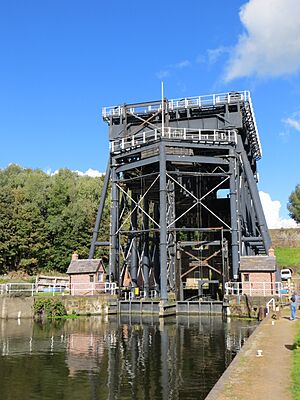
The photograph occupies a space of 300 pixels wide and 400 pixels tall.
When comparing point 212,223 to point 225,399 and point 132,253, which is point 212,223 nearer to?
point 132,253

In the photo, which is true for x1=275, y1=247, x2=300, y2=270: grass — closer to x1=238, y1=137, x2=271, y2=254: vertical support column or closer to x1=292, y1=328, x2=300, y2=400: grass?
x1=238, y1=137, x2=271, y2=254: vertical support column

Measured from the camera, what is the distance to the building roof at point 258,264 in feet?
115

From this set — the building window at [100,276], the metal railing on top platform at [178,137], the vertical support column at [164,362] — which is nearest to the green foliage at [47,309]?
the building window at [100,276]

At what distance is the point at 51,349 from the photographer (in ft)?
69.7

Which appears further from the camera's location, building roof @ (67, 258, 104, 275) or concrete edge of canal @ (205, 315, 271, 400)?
building roof @ (67, 258, 104, 275)

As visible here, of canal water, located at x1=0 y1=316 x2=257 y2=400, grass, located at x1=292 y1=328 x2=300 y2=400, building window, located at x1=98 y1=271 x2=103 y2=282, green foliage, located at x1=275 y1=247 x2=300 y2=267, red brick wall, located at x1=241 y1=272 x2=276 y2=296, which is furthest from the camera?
green foliage, located at x1=275 y1=247 x2=300 y2=267

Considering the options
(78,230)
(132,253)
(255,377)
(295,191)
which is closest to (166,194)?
(132,253)

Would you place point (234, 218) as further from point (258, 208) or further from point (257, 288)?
point (257, 288)

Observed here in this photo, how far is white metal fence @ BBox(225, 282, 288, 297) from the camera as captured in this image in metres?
34.4

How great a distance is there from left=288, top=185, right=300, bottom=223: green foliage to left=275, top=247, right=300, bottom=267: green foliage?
917 inches

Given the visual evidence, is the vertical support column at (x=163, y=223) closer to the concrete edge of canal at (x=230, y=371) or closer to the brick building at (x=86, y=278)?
the brick building at (x=86, y=278)

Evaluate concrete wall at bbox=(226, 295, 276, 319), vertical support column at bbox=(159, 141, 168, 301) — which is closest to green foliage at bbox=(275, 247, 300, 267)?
vertical support column at bbox=(159, 141, 168, 301)

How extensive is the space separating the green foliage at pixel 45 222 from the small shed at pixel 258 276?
112 ft

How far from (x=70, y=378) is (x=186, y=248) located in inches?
1164
